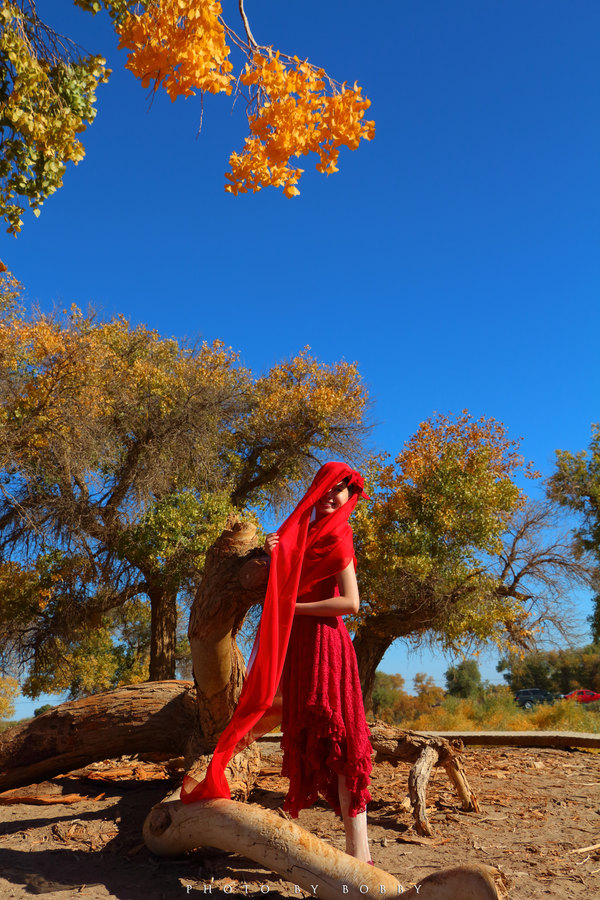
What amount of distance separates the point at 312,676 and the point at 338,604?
42cm

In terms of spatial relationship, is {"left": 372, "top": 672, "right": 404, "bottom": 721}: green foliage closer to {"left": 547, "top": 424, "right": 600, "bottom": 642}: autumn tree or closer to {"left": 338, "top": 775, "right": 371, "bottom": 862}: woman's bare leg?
{"left": 547, "top": 424, "right": 600, "bottom": 642}: autumn tree

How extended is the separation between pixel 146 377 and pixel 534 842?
13133mm

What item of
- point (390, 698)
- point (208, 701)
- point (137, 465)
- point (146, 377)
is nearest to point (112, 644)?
point (137, 465)

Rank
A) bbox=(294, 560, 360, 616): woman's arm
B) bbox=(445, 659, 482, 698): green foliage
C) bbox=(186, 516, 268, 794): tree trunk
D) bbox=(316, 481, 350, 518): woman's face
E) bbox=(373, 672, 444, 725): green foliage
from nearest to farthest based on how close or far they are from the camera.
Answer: bbox=(294, 560, 360, 616): woman's arm, bbox=(316, 481, 350, 518): woman's face, bbox=(186, 516, 268, 794): tree trunk, bbox=(373, 672, 444, 725): green foliage, bbox=(445, 659, 482, 698): green foliage

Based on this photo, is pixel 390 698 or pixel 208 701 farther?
pixel 390 698

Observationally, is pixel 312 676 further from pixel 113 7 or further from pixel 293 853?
pixel 113 7

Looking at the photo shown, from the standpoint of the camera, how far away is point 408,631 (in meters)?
14.2

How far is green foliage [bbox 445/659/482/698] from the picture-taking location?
27938 mm

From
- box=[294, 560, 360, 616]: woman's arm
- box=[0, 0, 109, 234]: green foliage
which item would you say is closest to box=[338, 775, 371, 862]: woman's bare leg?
box=[294, 560, 360, 616]: woman's arm

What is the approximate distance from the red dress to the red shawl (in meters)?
0.19

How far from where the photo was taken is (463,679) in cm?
2848

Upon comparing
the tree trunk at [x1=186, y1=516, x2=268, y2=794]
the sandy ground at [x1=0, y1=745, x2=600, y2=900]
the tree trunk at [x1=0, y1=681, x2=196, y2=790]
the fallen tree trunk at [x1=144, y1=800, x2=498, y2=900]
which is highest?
the tree trunk at [x1=186, y1=516, x2=268, y2=794]

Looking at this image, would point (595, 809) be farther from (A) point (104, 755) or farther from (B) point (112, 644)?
(B) point (112, 644)

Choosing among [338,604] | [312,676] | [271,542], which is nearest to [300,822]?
[312,676]
